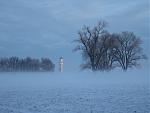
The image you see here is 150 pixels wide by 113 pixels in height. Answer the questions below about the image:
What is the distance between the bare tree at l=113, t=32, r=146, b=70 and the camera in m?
70.8

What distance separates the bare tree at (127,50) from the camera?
7081 centimetres

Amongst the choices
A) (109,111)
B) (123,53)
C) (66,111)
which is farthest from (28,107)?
(123,53)

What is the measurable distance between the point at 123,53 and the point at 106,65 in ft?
15.3

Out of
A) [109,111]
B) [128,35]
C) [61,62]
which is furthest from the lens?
[61,62]

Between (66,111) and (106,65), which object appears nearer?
(66,111)

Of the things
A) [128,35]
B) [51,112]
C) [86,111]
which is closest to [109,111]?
[86,111]

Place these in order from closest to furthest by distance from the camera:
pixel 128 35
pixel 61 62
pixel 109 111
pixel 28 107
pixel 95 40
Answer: pixel 109 111 < pixel 28 107 < pixel 95 40 < pixel 128 35 < pixel 61 62

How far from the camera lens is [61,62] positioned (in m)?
82.9

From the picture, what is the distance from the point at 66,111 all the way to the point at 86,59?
179 feet

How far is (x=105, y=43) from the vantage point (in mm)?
68875

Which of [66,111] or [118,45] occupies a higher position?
[118,45]

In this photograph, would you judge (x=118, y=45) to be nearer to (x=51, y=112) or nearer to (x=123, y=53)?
(x=123, y=53)

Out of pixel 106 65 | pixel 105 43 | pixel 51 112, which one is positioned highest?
pixel 105 43

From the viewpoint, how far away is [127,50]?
71.4 meters
